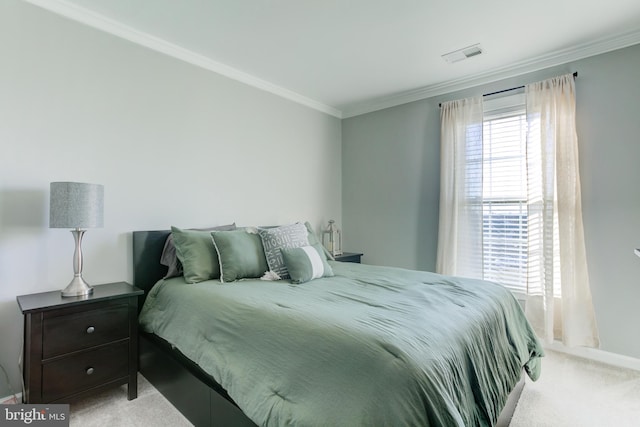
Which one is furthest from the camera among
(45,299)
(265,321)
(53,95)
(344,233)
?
(344,233)

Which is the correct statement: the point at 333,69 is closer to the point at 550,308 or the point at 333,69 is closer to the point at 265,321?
the point at 265,321

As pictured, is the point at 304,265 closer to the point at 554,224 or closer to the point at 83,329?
the point at 83,329

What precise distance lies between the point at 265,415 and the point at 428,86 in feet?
11.4

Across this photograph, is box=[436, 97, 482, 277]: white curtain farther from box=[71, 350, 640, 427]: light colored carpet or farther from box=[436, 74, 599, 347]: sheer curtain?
box=[71, 350, 640, 427]: light colored carpet

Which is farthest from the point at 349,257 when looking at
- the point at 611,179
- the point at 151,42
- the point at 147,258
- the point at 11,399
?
the point at 11,399

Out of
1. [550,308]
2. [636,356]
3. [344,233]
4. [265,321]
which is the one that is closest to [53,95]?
[265,321]

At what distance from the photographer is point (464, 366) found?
1.28m

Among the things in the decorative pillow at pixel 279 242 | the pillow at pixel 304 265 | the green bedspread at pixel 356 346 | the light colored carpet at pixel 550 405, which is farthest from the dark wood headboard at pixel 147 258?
the pillow at pixel 304 265

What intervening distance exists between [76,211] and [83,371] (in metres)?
0.95

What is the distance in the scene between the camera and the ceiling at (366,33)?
2.15m

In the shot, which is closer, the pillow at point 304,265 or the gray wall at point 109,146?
the gray wall at point 109,146

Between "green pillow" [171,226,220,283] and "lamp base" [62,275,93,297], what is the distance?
58cm

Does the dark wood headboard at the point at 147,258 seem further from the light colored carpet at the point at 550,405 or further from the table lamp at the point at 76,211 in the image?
the light colored carpet at the point at 550,405

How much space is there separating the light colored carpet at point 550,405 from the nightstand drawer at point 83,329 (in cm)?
42
